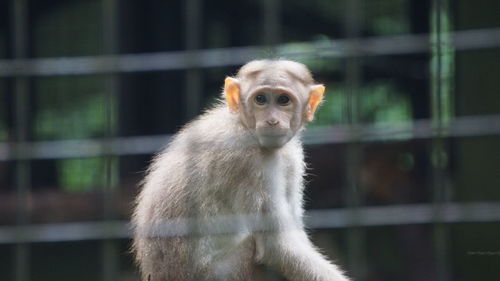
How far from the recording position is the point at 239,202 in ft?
12.5

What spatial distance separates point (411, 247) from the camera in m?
5.59

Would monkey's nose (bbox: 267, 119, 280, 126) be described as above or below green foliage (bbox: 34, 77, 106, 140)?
below

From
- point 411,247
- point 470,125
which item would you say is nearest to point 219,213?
point 470,125

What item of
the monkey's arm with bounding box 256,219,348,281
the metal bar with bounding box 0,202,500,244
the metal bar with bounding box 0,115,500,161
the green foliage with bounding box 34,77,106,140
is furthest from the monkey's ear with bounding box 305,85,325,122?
the green foliage with bounding box 34,77,106,140

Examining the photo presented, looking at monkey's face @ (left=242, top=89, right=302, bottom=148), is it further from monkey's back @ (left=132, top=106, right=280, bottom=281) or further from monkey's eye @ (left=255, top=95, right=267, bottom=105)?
monkey's back @ (left=132, top=106, right=280, bottom=281)

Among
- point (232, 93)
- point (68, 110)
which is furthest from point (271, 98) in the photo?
point (68, 110)

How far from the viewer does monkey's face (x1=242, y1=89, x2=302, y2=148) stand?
372cm

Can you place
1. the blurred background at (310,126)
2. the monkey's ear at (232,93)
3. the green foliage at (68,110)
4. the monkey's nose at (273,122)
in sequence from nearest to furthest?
the monkey's nose at (273,122)
the monkey's ear at (232,93)
the blurred background at (310,126)
the green foliage at (68,110)

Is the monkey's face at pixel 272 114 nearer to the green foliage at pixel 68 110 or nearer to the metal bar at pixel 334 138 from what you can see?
the metal bar at pixel 334 138

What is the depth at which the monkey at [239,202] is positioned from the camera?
3770 mm

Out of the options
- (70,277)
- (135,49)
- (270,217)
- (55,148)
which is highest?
(135,49)

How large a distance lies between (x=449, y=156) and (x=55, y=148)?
2811 millimetres

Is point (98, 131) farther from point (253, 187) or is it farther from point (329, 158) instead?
point (253, 187)

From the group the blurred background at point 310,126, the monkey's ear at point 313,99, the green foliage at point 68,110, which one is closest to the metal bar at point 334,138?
the monkey's ear at point 313,99
